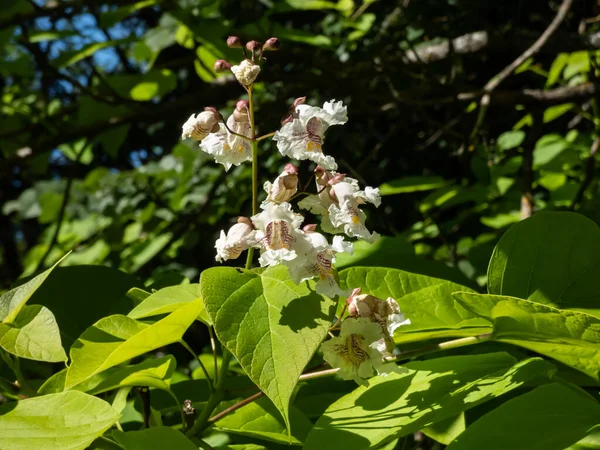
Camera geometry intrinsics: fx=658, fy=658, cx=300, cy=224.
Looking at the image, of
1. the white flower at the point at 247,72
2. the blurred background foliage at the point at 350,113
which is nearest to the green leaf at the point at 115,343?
the white flower at the point at 247,72

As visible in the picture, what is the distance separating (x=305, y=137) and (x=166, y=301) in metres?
0.30

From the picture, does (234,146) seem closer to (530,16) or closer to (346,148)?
(346,148)

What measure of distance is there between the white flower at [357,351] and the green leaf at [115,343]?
0.67 ft

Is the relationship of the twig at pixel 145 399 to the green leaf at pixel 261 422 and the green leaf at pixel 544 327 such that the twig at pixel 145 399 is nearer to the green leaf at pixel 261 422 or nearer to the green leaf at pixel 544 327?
the green leaf at pixel 261 422

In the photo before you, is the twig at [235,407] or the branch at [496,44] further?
the branch at [496,44]

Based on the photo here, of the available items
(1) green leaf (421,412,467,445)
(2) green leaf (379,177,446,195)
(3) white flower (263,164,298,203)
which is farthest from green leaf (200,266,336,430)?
(2) green leaf (379,177,446,195)

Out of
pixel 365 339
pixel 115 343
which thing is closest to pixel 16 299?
pixel 115 343

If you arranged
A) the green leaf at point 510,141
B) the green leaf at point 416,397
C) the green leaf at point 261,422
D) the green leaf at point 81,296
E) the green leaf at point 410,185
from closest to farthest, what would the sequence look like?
the green leaf at point 416,397, the green leaf at point 261,422, the green leaf at point 81,296, the green leaf at point 410,185, the green leaf at point 510,141

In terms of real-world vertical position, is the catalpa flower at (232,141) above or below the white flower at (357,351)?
above

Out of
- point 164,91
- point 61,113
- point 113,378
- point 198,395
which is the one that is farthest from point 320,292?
point 61,113

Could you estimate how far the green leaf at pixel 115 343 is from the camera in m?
0.83

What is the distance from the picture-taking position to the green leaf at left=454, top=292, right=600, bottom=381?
0.79m

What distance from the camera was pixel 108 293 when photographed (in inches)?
52.1

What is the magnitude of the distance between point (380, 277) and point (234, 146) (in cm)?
30
